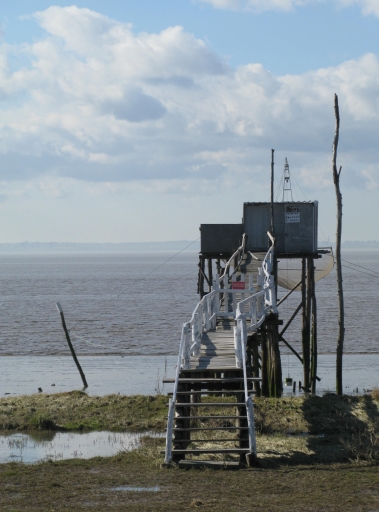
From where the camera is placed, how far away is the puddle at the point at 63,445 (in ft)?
48.5

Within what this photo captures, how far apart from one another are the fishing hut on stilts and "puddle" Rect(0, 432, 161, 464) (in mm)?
1573

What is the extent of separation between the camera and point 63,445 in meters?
16.0

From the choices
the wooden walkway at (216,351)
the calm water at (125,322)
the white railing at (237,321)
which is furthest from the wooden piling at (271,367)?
the calm water at (125,322)

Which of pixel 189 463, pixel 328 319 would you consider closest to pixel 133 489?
pixel 189 463

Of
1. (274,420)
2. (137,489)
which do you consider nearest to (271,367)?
(274,420)

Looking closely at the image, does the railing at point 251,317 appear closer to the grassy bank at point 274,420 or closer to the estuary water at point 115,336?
the grassy bank at point 274,420

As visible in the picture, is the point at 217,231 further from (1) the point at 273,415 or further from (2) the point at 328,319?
(2) the point at 328,319

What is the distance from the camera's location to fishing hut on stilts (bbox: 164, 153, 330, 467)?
44.7 feet

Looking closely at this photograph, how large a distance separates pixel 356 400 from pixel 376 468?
678 centimetres

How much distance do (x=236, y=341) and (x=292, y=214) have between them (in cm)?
1457

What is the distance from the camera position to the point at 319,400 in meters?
19.1

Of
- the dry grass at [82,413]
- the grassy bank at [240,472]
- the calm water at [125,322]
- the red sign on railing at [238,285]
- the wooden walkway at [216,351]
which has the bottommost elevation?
the calm water at [125,322]

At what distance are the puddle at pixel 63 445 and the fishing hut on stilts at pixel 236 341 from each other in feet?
5.16

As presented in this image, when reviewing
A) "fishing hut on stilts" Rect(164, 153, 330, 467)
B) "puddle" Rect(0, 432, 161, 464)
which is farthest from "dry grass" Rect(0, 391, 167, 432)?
"fishing hut on stilts" Rect(164, 153, 330, 467)
